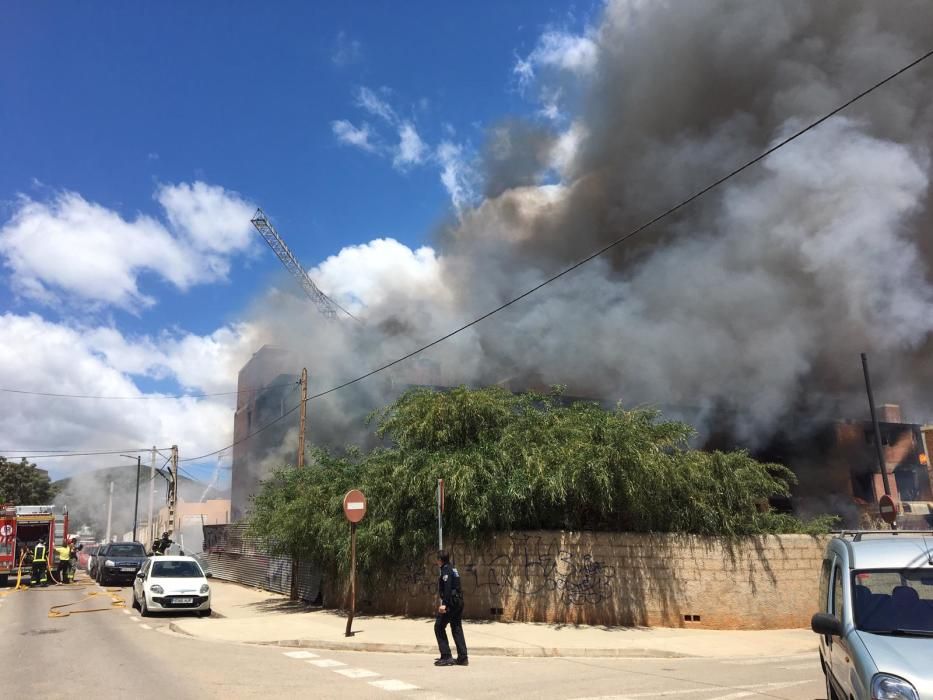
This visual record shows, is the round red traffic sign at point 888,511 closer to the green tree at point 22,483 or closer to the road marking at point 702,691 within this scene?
the road marking at point 702,691

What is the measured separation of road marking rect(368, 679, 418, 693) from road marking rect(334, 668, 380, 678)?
15.3 inches

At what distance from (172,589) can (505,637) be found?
7.04m

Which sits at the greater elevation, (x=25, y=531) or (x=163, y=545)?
(x=25, y=531)

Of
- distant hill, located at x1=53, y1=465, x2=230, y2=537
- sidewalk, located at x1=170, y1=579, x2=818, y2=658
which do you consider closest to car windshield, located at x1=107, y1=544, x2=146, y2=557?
sidewalk, located at x1=170, y1=579, x2=818, y2=658

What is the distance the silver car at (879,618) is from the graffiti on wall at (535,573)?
6.42 meters

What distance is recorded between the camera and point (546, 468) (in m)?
11.1

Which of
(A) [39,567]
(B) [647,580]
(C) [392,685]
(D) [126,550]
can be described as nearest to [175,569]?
(C) [392,685]

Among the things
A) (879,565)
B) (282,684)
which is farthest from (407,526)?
(879,565)

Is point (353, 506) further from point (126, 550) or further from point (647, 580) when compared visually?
point (126, 550)

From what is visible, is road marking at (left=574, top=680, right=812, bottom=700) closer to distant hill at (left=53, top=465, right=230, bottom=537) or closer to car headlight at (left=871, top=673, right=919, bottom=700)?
car headlight at (left=871, top=673, right=919, bottom=700)

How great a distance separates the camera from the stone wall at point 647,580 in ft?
35.6

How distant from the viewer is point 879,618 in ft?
12.7

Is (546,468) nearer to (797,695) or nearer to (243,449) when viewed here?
(797,695)

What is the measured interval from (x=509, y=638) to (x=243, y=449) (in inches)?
1515
